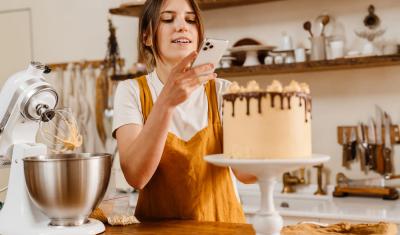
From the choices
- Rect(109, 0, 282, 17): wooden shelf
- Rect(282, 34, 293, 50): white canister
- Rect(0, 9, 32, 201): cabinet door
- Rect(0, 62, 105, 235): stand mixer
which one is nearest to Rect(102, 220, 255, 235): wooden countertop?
Rect(0, 62, 105, 235): stand mixer

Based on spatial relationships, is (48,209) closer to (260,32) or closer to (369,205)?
(369,205)

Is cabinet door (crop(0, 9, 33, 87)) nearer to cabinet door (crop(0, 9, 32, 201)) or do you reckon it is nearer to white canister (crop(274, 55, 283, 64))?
cabinet door (crop(0, 9, 32, 201))

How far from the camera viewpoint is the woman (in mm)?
1701

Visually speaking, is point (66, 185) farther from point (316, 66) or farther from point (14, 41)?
point (14, 41)

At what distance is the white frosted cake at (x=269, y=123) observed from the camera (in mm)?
1280

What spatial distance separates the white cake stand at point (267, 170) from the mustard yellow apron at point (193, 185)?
1.30 feet

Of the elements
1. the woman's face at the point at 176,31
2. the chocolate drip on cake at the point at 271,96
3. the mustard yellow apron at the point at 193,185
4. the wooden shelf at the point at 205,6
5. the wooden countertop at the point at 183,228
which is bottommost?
the wooden countertop at the point at 183,228

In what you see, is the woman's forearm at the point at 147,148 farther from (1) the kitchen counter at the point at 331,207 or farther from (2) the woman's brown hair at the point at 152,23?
(1) the kitchen counter at the point at 331,207

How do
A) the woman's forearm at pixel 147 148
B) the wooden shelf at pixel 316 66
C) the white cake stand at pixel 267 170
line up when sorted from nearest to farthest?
the white cake stand at pixel 267 170 → the woman's forearm at pixel 147 148 → the wooden shelf at pixel 316 66

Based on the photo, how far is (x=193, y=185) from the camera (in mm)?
1714

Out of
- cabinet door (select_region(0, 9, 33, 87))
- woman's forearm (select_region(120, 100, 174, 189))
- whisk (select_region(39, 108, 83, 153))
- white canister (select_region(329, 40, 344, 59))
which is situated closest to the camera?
woman's forearm (select_region(120, 100, 174, 189))

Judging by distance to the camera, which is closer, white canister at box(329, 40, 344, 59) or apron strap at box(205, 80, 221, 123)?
apron strap at box(205, 80, 221, 123)

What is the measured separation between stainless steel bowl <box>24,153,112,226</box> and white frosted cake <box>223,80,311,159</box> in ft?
1.30

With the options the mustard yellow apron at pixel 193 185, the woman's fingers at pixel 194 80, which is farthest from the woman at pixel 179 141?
the woman's fingers at pixel 194 80
